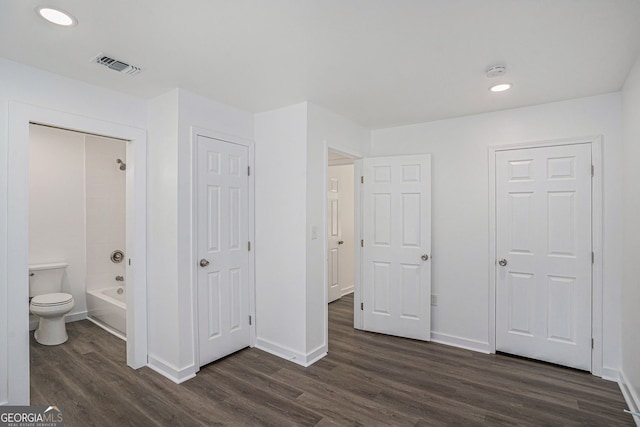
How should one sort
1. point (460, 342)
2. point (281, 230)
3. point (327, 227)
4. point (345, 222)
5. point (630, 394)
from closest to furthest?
1. point (630, 394)
2. point (281, 230)
3. point (460, 342)
4. point (327, 227)
5. point (345, 222)

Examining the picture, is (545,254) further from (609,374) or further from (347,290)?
(347,290)

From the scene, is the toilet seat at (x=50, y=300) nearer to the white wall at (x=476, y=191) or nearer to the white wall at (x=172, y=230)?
the white wall at (x=172, y=230)

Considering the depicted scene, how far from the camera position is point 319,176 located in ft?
10.4

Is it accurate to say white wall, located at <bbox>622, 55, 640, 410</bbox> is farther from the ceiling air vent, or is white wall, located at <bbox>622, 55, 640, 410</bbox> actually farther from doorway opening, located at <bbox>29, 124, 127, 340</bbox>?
doorway opening, located at <bbox>29, 124, 127, 340</bbox>

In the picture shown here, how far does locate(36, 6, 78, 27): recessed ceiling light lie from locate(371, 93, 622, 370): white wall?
3.08m

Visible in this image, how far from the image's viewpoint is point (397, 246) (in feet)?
12.2

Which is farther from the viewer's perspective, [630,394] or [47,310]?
[47,310]

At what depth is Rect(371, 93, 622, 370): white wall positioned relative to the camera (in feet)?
9.09

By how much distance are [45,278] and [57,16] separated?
11.3 feet

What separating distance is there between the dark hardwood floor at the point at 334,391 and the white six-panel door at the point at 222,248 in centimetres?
28

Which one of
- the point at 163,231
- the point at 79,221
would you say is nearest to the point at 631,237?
the point at 163,231

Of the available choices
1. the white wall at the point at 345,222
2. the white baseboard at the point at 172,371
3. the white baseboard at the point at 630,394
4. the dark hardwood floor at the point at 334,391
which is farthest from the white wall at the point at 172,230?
the white baseboard at the point at 630,394

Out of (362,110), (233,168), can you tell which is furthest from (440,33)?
(233,168)

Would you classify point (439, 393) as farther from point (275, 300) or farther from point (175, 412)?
point (175, 412)
